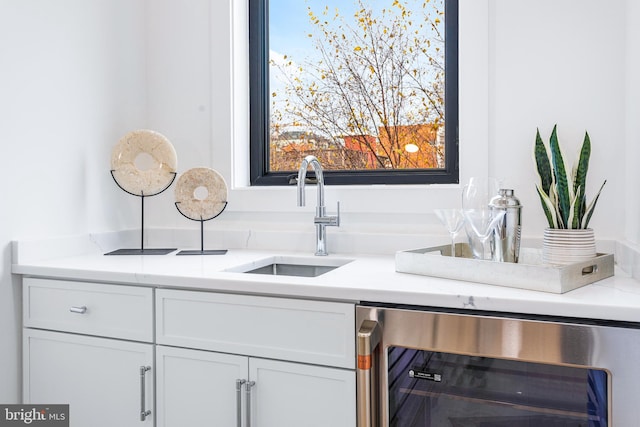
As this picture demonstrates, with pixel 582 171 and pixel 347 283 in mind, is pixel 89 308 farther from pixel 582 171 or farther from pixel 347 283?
pixel 582 171

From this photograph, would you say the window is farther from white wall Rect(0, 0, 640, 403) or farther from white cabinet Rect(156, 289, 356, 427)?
white cabinet Rect(156, 289, 356, 427)

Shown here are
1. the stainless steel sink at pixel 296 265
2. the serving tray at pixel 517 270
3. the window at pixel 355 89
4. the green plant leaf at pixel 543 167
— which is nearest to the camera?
the serving tray at pixel 517 270

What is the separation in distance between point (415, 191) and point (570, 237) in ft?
1.96

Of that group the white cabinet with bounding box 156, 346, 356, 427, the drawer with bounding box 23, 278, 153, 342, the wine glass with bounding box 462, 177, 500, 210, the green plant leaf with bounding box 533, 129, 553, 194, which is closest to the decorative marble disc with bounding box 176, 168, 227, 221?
the drawer with bounding box 23, 278, 153, 342

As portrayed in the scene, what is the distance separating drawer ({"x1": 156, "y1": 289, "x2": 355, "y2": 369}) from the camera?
4.19ft

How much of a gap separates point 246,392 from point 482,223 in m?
0.82

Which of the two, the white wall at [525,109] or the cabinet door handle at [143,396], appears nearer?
the cabinet door handle at [143,396]

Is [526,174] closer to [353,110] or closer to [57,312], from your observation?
[353,110]

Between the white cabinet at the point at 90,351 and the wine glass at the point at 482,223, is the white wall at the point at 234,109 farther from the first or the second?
the wine glass at the point at 482,223

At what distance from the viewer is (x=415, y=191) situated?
187cm

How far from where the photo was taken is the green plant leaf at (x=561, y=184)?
4.83ft

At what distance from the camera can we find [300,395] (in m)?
1.32

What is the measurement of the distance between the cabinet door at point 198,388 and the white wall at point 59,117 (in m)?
0.61

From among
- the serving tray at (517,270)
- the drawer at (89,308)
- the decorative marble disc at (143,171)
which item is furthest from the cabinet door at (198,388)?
the decorative marble disc at (143,171)
